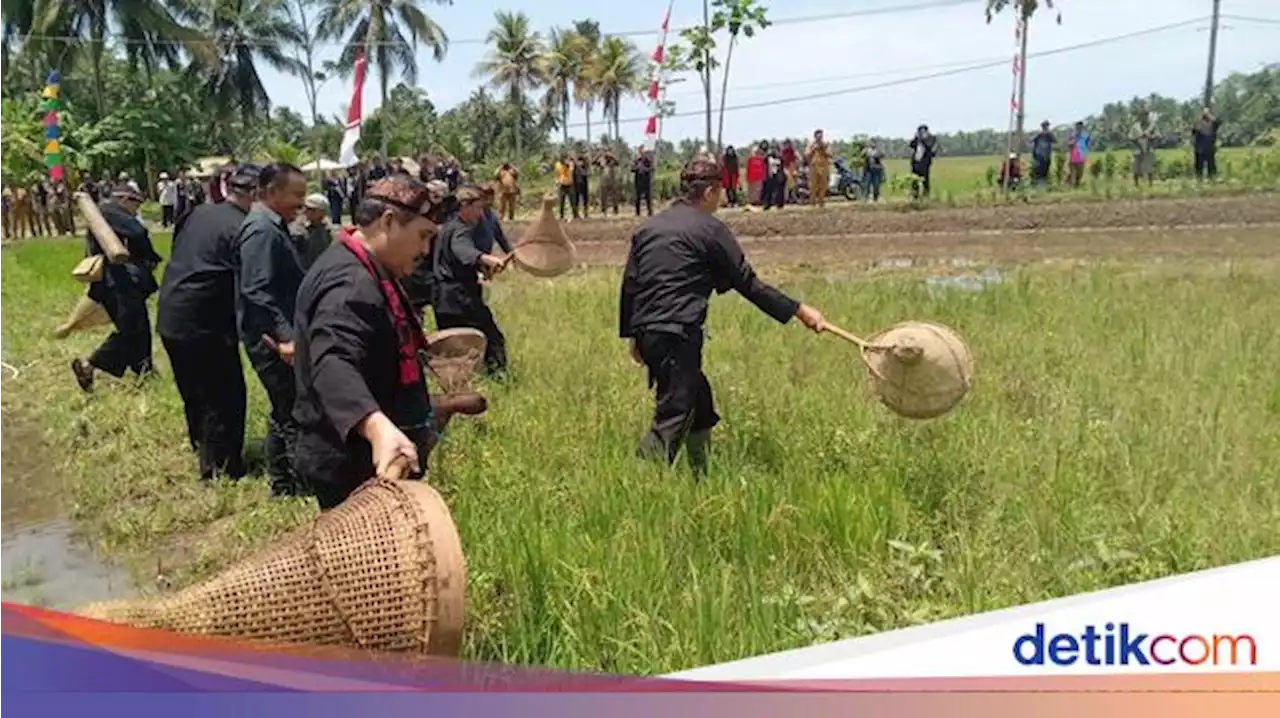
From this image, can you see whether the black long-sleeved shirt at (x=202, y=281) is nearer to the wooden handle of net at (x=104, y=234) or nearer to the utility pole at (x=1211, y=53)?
the wooden handle of net at (x=104, y=234)

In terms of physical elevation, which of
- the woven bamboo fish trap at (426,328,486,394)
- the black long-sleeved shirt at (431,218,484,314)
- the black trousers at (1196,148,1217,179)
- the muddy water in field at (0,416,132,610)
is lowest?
the muddy water in field at (0,416,132,610)

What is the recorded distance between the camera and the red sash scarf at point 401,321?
137 inches

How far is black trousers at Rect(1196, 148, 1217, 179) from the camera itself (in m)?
24.1

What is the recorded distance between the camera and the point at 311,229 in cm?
933

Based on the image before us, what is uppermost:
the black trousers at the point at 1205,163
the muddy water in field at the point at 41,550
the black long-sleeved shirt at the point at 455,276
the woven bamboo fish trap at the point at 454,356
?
the black trousers at the point at 1205,163

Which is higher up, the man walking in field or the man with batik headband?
the man walking in field

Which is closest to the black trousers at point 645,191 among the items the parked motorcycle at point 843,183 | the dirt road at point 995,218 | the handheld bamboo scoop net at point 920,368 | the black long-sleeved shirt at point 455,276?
the dirt road at point 995,218

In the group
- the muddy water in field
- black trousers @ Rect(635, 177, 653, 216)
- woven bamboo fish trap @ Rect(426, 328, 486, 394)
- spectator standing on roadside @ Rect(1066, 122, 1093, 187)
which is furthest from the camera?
black trousers @ Rect(635, 177, 653, 216)

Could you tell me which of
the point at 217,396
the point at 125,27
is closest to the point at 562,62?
the point at 125,27

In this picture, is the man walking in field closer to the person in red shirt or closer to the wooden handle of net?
the person in red shirt

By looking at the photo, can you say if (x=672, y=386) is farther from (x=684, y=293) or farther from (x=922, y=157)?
(x=922, y=157)

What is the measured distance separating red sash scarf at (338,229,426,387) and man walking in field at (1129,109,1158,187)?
23.9 meters

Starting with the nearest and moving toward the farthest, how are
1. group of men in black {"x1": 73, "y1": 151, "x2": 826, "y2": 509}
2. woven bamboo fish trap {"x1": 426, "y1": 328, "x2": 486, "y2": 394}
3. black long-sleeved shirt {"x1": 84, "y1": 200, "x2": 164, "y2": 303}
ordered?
group of men in black {"x1": 73, "y1": 151, "x2": 826, "y2": 509} → woven bamboo fish trap {"x1": 426, "y1": 328, "x2": 486, "y2": 394} → black long-sleeved shirt {"x1": 84, "y1": 200, "x2": 164, "y2": 303}

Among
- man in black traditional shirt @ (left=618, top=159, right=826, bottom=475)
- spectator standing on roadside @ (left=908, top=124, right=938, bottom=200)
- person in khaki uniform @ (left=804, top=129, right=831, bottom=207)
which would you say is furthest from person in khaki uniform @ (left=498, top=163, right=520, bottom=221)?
man in black traditional shirt @ (left=618, top=159, right=826, bottom=475)
